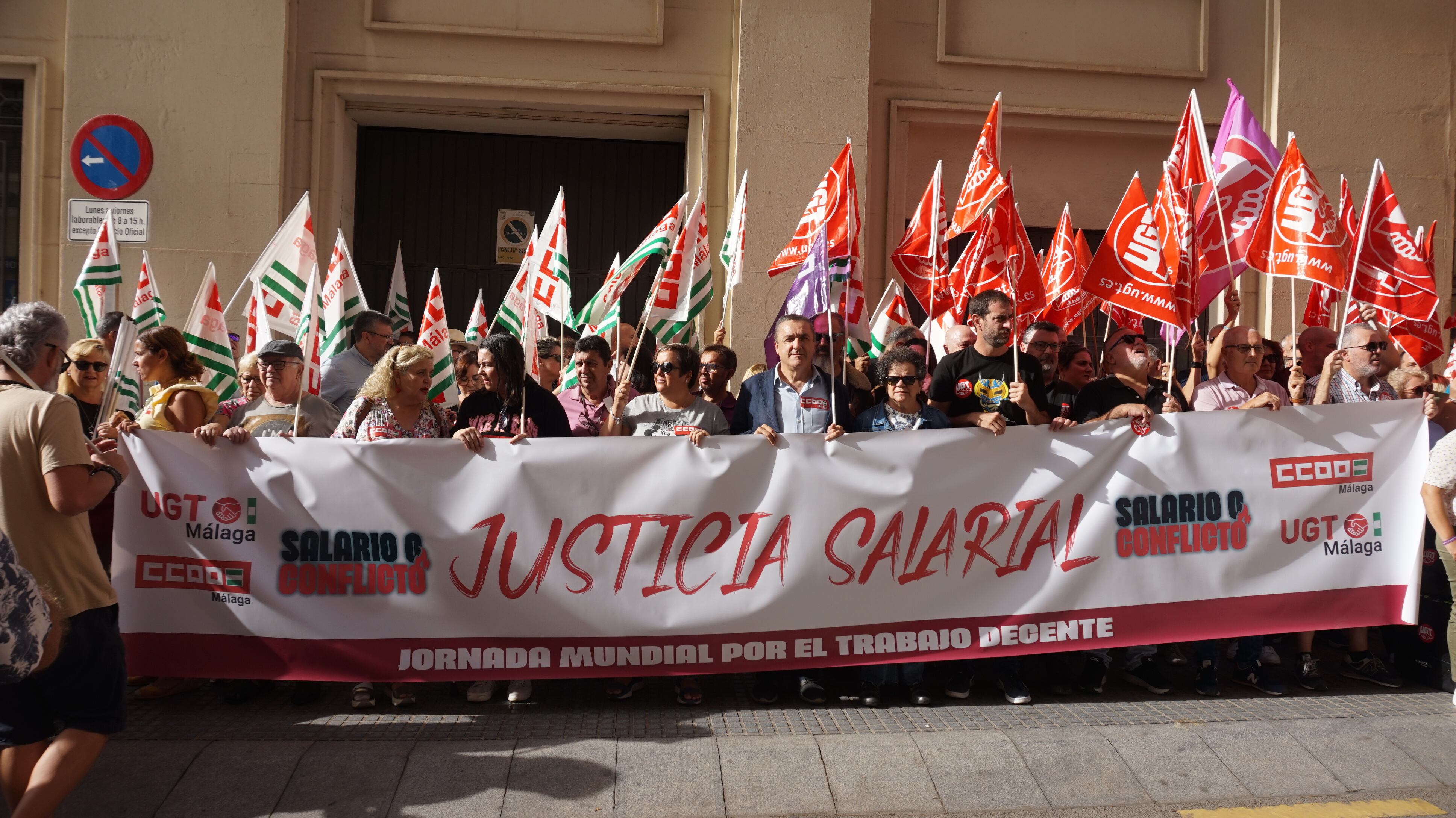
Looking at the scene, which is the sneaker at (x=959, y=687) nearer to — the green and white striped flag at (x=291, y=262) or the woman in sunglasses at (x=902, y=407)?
the woman in sunglasses at (x=902, y=407)

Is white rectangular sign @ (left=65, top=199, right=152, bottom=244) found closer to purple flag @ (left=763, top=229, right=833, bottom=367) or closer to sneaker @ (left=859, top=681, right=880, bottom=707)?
purple flag @ (left=763, top=229, right=833, bottom=367)

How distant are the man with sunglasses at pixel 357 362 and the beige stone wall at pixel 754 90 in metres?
3.14

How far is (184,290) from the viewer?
915 cm

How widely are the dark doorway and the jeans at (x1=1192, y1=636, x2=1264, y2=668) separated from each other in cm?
672

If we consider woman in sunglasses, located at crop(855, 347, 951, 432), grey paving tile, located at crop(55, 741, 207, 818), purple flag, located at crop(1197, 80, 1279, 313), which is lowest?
grey paving tile, located at crop(55, 741, 207, 818)

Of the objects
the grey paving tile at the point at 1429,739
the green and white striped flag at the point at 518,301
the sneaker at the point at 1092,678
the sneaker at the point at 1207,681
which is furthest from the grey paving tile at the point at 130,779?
the grey paving tile at the point at 1429,739

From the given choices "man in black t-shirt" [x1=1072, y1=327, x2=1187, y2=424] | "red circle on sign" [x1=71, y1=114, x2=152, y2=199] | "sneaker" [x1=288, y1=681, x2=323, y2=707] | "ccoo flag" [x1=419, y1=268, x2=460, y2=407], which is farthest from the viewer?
"red circle on sign" [x1=71, y1=114, x2=152, y2=199]

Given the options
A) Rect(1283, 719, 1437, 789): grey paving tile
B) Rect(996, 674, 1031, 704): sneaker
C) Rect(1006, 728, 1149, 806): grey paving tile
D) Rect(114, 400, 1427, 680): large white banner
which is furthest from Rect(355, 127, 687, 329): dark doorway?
Rect(1283, 719, 1437, 789): grey paving tile

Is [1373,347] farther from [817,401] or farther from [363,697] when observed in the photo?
[363,697]

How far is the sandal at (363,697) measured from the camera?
495 cm

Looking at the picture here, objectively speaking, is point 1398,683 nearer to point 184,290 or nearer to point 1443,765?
point 1443,765

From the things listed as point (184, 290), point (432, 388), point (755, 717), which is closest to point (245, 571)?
point (432, 388)

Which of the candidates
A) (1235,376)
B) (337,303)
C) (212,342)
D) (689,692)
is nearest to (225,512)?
(337,303)

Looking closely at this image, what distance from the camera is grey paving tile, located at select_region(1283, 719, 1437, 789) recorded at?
4.35 m
